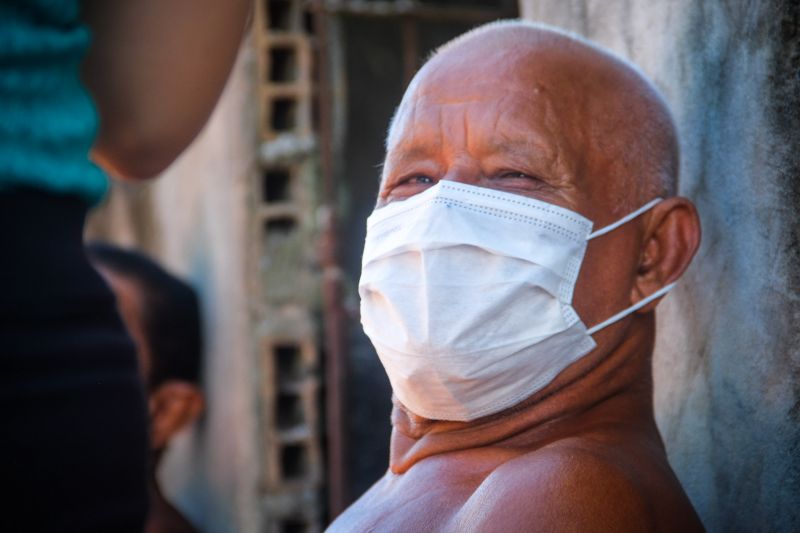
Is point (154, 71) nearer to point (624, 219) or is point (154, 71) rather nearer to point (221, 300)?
point (624, 219)

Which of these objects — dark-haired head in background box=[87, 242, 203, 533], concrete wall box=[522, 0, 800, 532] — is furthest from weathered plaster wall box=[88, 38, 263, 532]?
concrete wall box=[522, 0, 800, 532]

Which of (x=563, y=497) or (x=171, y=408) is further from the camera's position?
(x=171, y=408)

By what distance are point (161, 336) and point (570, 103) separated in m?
2.94

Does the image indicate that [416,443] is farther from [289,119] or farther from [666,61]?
[289,119]

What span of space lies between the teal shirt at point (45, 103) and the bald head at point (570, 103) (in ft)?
2.97

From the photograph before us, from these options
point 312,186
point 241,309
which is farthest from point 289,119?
point 241,309

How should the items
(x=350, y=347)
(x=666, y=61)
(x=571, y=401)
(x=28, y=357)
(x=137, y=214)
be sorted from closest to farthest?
(x=28, y=357) → (x=571, y=401) → (x=666, y=61) → (x=350, y=347) → (x=137, y=214)

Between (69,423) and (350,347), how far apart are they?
2798 mm

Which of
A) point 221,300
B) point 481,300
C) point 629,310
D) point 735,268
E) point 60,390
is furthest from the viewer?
point 221,300

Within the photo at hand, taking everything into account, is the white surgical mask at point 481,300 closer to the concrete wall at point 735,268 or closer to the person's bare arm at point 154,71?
the concrete wall at point 735,268

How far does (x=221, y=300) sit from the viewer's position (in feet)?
15.5

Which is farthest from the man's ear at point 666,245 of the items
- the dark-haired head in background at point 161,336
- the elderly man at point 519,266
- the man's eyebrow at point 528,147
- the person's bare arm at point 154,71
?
the dark-haired head in background at point 161,336

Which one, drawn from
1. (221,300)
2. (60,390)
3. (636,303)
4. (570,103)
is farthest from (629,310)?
(221,300)

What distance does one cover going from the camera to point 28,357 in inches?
55.2
